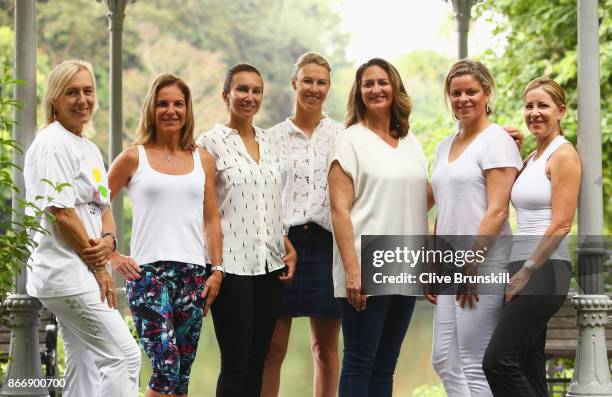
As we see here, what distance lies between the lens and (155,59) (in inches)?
1184

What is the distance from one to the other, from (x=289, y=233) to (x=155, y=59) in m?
25.2

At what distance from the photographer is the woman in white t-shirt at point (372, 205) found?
4.91 meters

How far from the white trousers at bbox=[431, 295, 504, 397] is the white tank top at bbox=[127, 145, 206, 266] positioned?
1.13m

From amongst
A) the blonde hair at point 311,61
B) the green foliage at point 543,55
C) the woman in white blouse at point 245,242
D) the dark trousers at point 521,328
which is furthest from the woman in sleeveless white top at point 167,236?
the green foliage at point 543,55

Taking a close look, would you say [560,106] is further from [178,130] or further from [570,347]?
[570,347]

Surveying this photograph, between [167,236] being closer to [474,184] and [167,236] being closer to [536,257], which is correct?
[474,184]

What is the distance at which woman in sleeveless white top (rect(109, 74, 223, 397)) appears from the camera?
4.80 m

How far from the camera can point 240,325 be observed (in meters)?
5.01

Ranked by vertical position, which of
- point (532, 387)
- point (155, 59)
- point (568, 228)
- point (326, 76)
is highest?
point (155, 59)

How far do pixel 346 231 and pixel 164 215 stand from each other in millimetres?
802

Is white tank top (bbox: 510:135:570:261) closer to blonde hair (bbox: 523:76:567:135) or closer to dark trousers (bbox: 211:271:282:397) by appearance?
blonde hair (bbox: 523:76:567:135)

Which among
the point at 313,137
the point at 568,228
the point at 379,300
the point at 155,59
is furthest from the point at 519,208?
the point at 155,59

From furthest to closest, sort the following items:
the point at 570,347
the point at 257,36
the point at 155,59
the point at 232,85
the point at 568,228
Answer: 1. the point at 257,36
2. the point at 155,59
3. the point at 570,347
4. the point at 232,85
5. the point at 568,228

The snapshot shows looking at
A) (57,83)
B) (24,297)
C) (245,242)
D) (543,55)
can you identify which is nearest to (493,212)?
(245,242)
